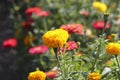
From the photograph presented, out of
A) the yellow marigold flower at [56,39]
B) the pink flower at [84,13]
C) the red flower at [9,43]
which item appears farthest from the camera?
the red flower at [9,43]

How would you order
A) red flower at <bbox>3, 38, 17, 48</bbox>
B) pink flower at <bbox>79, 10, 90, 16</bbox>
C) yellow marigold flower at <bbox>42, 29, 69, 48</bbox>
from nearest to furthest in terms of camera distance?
yellow marigold flower at <bbox>42, 29, 69, 48</bbox> < pink flower at <bbox>79, 10, 90, 16</bbox> < red flower at <bbox>3, 38, 17, 48</bbox>

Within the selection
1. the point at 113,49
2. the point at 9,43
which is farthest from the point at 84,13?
the point at 113,49

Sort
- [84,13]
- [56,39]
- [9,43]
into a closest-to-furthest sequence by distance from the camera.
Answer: [56,39] < [84,13] < [9,43]

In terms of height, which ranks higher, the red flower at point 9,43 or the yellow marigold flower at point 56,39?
the red flower at point 9,43

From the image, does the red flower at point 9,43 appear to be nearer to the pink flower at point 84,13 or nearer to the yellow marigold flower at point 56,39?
the pink flower at point 84,13

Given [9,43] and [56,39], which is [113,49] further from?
[9,43]

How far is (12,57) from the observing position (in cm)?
503

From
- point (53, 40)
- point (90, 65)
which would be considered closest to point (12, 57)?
point (90, 65)

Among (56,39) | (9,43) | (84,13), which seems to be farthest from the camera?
(9,43)

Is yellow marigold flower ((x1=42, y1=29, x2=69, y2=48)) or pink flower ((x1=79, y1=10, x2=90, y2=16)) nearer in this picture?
yellow marigold flower ((x1=42, y1=29, x2=69, y2=48))

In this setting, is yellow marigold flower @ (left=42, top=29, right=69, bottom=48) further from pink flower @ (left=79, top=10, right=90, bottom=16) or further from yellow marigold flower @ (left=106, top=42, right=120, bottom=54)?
pink flower @ (left=79, top=10, right=90, bottom=16)

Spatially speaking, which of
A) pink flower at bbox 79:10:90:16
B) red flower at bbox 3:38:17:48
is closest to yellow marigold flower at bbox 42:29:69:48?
pink flower at bbox 79:10:90:16

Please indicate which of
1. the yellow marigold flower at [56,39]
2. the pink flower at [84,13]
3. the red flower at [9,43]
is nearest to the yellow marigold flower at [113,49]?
the yellow marigold flower at [56,39]

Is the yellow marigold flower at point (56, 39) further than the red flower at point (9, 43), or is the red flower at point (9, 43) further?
the red flower at point (9, 43)
